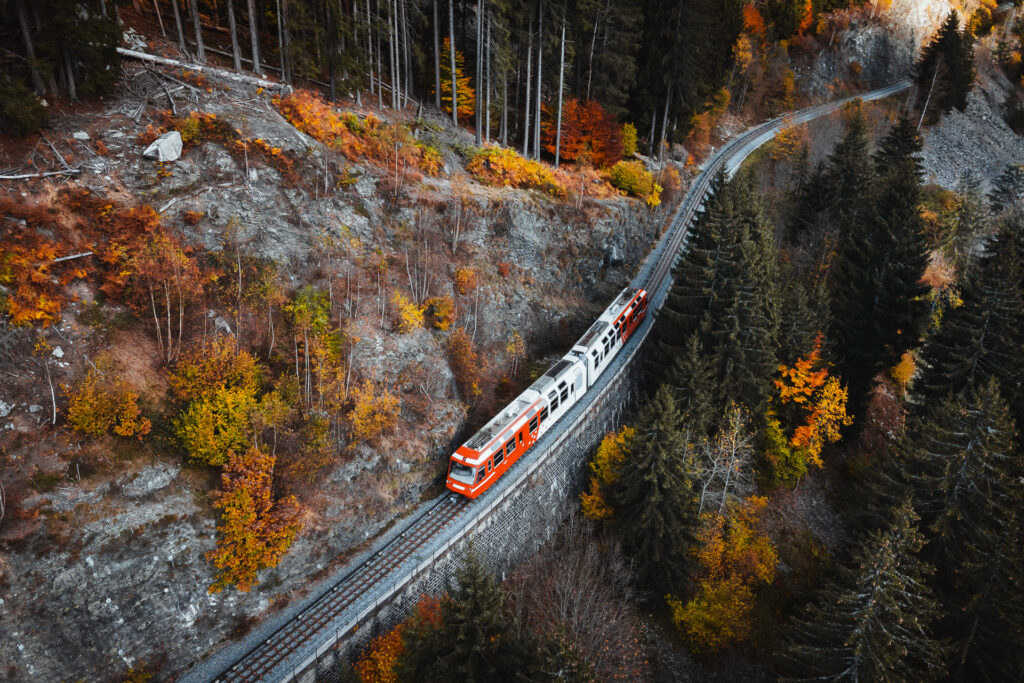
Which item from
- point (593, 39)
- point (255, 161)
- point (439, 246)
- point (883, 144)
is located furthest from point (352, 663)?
point (883, 144)

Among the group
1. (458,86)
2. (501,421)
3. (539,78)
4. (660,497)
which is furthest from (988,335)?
(458,86)

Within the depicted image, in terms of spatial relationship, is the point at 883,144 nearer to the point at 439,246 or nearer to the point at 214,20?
the point at 439,246

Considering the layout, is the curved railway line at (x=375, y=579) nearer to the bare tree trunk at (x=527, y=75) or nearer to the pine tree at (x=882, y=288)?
the pine tree at (x=882, y=288)

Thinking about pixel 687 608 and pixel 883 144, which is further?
pixel 883 144

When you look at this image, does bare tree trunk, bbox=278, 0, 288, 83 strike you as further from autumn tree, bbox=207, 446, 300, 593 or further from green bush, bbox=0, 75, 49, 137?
autumn tree, bbox=207, 446, 300, 593

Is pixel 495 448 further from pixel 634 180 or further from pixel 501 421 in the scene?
pixel 634 180

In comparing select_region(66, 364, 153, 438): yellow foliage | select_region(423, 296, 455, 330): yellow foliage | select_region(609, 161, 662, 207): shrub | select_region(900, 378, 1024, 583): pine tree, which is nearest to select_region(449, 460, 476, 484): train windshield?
select_region(423, 296, 455, 330): yellow foliage
